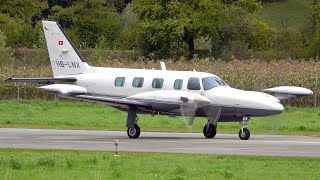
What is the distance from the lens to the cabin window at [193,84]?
3835cm

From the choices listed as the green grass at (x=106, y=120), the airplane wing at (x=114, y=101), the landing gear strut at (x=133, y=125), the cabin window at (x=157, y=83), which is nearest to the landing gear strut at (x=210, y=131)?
the airplane wing at (x=114, y=101)

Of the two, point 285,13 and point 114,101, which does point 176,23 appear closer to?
point 285,13

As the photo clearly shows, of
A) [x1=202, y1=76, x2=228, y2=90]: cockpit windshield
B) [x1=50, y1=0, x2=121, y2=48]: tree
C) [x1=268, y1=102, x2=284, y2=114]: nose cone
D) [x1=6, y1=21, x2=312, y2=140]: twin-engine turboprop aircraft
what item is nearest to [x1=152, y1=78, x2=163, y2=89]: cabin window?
[x1=6, y1=21, x2=312, y2=140]: twin-engine turboprop aircraft

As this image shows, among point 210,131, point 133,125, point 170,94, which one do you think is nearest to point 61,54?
point 133,125

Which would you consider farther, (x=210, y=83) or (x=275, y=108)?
(x=210, y=83)

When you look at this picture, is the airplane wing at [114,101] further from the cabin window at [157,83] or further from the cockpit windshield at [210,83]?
the cockpit windshield at [210,83]

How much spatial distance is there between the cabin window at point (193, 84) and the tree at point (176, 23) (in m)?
45.0

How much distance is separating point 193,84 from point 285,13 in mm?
86332

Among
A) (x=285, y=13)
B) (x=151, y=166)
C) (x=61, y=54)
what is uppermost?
(x=285, y=13)

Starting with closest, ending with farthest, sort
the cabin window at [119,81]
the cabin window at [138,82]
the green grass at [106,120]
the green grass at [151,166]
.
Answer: the green grass at [151,166], the cabin window at [138,82], the cabin window at [119,81], the green grass at [106,120]

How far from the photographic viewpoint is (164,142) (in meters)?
36.0

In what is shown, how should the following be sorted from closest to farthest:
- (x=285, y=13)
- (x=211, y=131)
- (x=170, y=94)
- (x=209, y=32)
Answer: (x=170, y=94), (x=211, y=131), (x=209, y=32), (x=285, y=13)

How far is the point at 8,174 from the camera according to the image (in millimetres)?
25031

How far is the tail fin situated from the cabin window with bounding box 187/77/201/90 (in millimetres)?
4462
